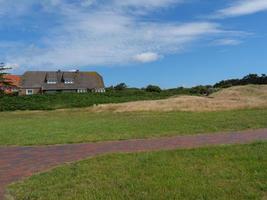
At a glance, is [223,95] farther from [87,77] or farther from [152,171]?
[87,77]

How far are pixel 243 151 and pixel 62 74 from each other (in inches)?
2634

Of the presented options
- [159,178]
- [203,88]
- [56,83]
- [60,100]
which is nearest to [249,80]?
[203,88]

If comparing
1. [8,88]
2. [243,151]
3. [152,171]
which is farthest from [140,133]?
[8,88]

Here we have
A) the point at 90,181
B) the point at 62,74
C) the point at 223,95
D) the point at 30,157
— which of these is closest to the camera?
the point at 90,181

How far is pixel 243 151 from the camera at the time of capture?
876 cm

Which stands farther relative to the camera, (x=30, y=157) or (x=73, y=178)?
(x=30, y=157)

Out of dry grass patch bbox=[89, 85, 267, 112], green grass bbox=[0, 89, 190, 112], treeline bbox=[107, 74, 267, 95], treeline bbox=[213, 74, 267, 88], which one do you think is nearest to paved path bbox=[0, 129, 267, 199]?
dry grass patch bbox=[89, 85, 267, 112]

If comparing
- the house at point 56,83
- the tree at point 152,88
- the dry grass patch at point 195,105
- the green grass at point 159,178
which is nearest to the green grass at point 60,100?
the dry grass patch at point 195,105

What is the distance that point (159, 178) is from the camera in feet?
21.6

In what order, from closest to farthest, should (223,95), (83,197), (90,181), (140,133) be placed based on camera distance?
(83,197) < (90,181) < (140,133) < (223,95)

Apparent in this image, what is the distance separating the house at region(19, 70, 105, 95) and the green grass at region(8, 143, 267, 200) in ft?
212

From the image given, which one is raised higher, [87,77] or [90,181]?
[87,77]

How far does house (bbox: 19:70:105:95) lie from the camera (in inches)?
2869

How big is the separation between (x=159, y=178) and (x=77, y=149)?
4.82 m
